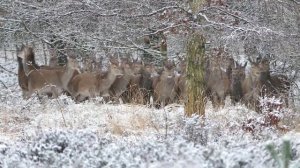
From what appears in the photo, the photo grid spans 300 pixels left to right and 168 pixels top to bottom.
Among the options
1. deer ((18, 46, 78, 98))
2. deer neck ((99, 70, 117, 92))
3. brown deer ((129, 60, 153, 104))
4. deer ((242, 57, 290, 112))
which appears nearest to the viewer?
deer ((242, 57, 290, 112))

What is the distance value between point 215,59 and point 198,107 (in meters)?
6.57

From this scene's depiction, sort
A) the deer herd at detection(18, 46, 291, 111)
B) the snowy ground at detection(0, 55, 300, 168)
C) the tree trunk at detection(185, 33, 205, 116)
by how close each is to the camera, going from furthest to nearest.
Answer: the deer herd at detection(18, 46, 291, 111) → the tree trunk at detection(185, 33, 205, 116) → the snowy ground at detection(0, 55, 300, 168)

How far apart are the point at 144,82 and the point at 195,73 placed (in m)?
6.28

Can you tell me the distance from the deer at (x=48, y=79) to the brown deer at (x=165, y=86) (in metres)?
2.06

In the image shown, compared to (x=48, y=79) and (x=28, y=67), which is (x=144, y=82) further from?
(x=28, y=67)

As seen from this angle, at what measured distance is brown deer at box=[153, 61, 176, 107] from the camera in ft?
49.2

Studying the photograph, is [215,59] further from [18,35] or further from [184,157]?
[184,157]

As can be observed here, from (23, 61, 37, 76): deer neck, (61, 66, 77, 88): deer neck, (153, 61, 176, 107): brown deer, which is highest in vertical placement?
(23, 61, 37, 76): deer neck

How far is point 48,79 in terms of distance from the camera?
51.4 feet

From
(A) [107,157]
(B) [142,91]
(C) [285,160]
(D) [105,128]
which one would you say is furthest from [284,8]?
(C) [285,160]

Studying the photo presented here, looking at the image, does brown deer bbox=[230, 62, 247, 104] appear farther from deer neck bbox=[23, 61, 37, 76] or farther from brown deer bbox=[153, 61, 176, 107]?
deer neck bbox=[23, 61, 37, 76]

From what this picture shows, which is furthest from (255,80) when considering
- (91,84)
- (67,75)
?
(67,75)

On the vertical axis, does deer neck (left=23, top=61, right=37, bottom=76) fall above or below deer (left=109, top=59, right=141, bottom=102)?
above

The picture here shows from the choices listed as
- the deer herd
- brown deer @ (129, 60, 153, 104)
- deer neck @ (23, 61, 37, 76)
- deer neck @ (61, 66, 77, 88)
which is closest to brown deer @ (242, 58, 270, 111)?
the deer herd
